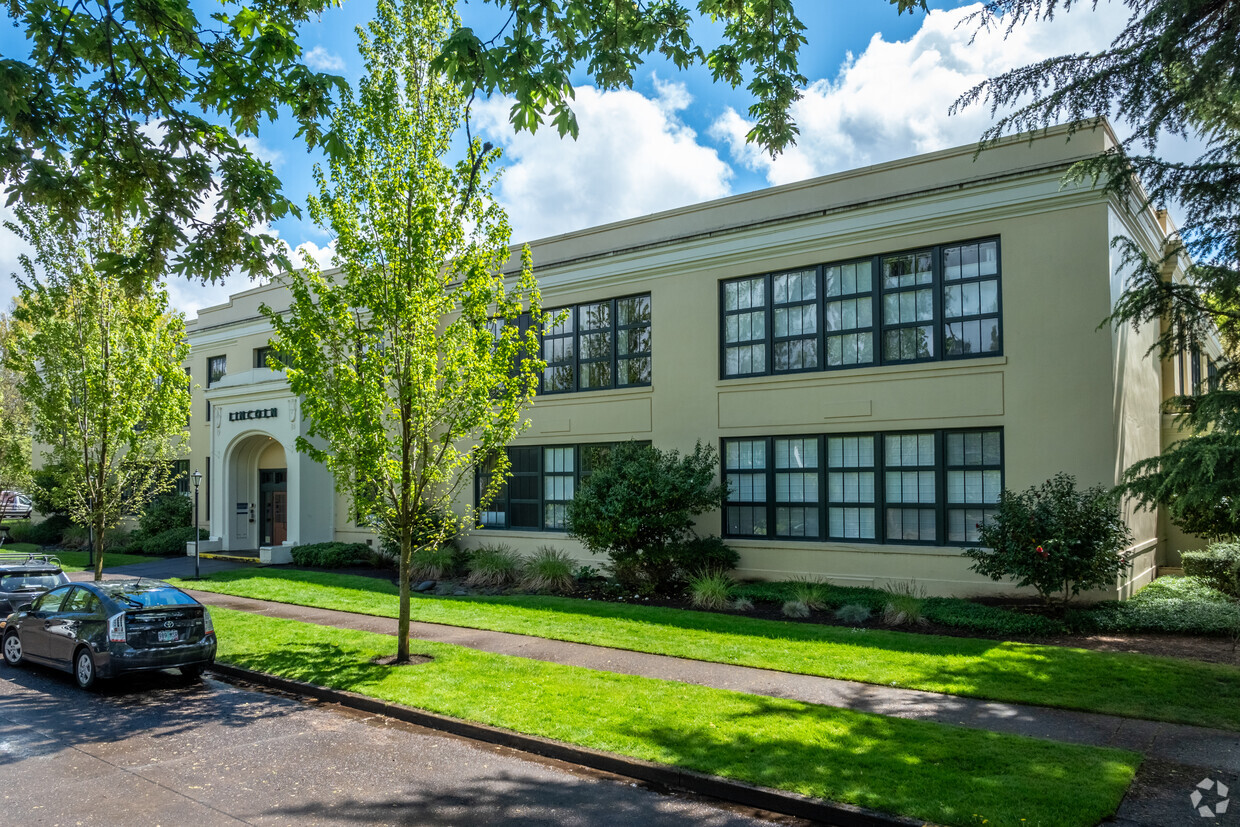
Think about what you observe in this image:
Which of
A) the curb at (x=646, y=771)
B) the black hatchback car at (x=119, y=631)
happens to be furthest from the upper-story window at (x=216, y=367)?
the curb at (x=646, y=771)

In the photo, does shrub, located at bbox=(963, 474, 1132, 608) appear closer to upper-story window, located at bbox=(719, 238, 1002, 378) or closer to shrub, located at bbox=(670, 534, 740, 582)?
upper-story window, located at bbox=(719, 238, 1002, 378)

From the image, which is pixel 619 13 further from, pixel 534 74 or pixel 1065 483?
pixel 1065 483

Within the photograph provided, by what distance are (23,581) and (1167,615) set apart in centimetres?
1960

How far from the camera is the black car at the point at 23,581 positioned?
15.0m

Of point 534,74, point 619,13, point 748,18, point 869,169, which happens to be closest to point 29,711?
point 534,74

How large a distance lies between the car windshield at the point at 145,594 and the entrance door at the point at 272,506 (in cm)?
1650

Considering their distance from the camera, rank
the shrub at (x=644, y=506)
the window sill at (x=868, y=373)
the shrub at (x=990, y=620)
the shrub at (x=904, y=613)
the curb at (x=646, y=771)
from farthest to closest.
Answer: the shrub at (x=644, y=506) → the window sill at (x=868, y=373) → the shrub at (x=904, y=613) → the shrub at (x=990, y=620) → the curb at (x=646, y=771)

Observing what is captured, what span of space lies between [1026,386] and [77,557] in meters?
28.6

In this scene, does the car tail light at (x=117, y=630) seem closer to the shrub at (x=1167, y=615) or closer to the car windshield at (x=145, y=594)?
the car windshield at (x=145, y=594)

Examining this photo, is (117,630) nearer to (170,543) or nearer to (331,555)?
(331,555)

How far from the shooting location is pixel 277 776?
7.56 metres

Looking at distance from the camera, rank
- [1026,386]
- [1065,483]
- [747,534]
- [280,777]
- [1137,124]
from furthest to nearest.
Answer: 1. [747,534]
2. [1026,386]
3. [1065,483]
4. [1137,124]
5. [280,777]

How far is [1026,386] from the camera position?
1515cm

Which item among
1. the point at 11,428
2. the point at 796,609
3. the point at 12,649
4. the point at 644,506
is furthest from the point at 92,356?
the point at 11,428
